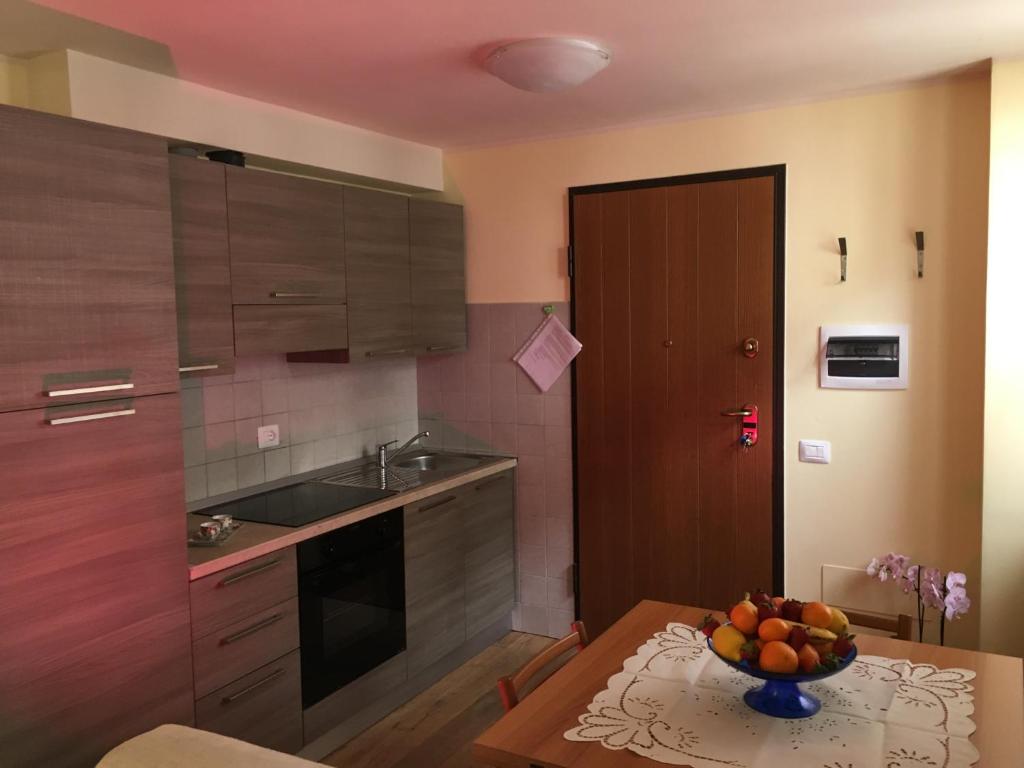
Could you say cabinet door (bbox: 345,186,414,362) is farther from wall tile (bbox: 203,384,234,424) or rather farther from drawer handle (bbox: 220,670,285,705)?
drawer handle (bbox: 220,670,285,705)

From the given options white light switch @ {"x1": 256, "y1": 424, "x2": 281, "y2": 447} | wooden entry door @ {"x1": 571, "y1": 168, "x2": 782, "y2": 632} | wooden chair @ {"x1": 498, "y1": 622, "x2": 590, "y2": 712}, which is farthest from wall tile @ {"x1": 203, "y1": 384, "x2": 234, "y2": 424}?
wooden chair @ {"x1": 498, "y1": 622, "x2": 590, "y2": 712}

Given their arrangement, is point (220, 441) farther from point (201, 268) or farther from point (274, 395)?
point (201, 268)

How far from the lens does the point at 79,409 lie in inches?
83.8

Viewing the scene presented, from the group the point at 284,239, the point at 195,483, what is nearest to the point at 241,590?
the point at 195,483

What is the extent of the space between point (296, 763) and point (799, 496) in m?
2.54

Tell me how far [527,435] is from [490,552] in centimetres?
61

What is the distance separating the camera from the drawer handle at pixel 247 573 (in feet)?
8.56

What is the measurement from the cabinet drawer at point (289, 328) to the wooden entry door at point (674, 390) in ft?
3.90

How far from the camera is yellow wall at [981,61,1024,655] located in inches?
115

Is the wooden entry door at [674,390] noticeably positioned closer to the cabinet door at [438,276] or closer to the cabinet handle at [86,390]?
the cabinet door at [438,276]

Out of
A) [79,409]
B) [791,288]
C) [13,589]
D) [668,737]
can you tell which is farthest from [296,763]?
[791,288]

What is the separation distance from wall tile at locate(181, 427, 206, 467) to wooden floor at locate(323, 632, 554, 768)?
1.23 metres

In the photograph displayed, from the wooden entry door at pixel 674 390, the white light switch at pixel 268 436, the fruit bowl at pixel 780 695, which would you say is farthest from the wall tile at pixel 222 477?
the fruit bowl at pixel 780 695

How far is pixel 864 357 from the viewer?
3.35 metres
